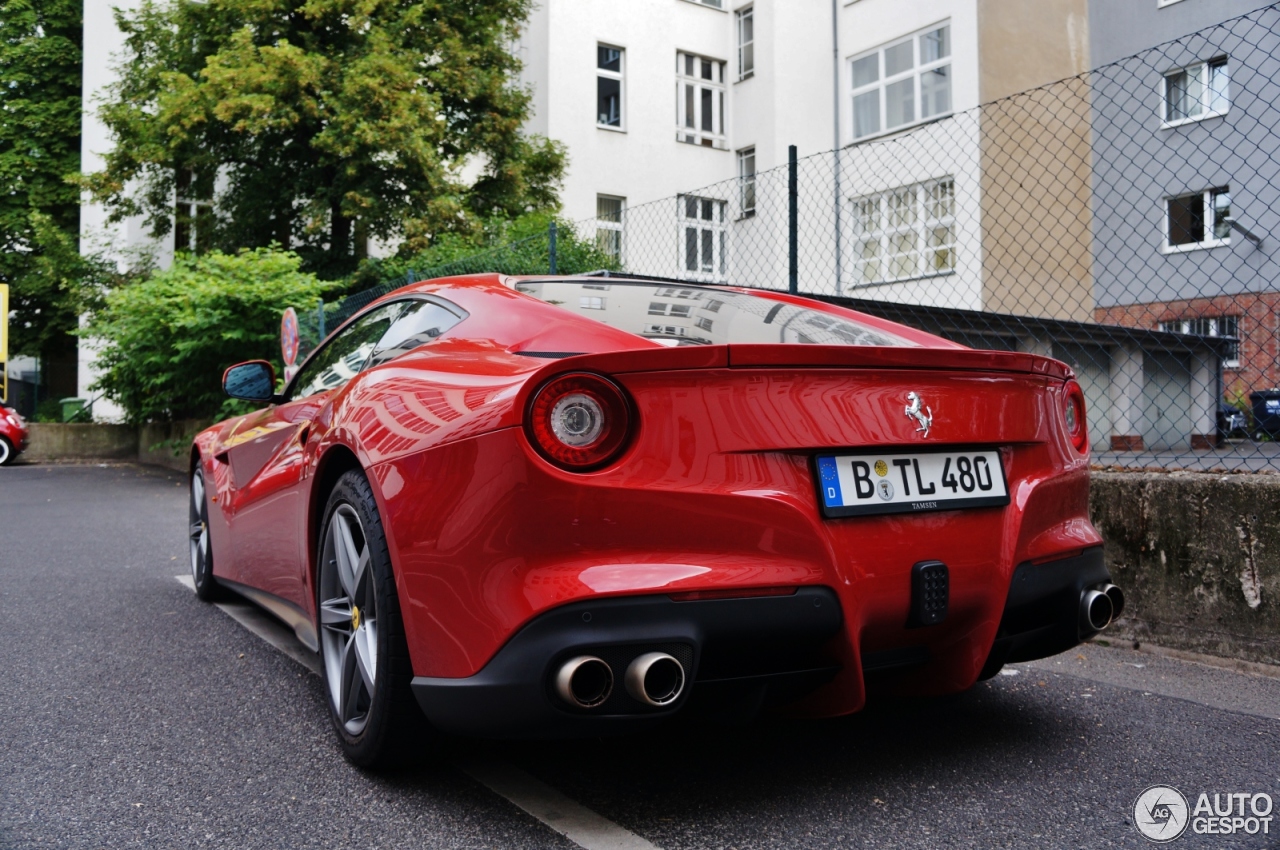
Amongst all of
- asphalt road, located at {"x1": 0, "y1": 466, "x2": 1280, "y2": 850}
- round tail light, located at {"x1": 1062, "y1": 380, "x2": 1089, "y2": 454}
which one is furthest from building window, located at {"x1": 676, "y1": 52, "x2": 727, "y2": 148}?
round tail light, located at {"x1": 1062, "y1": 380, "x2": 1089, "y2": 454}

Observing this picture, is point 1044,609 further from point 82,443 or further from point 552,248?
point 82,443

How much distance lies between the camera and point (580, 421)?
2.27 metres

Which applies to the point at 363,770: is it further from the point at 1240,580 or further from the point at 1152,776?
the point at 1240,580

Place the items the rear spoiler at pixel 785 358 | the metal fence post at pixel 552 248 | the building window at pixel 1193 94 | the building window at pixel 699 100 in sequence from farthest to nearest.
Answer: the building window at pixel 699 100, the metal fence post at pixel 552 248, the building window at pixel 1193 94, the rear spoiler at pixel 785 358

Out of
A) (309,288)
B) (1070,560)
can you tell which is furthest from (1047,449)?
(309,288)

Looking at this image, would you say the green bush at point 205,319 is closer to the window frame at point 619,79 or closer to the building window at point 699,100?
the window frame at point 619,79

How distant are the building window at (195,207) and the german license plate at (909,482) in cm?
2073

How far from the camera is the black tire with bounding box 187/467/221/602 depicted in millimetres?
5160

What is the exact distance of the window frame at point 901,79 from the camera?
23.0 m

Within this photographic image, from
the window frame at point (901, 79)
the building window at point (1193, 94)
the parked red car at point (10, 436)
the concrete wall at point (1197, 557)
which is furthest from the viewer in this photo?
the window frame at point (901, 79)

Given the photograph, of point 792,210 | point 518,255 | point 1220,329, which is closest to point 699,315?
point 792,210

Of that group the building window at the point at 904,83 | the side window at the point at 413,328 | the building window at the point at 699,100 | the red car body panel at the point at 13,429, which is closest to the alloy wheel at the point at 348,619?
the side window at the point at 413,328

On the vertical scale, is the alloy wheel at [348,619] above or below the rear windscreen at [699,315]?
below

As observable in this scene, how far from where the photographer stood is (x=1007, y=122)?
19.1m
